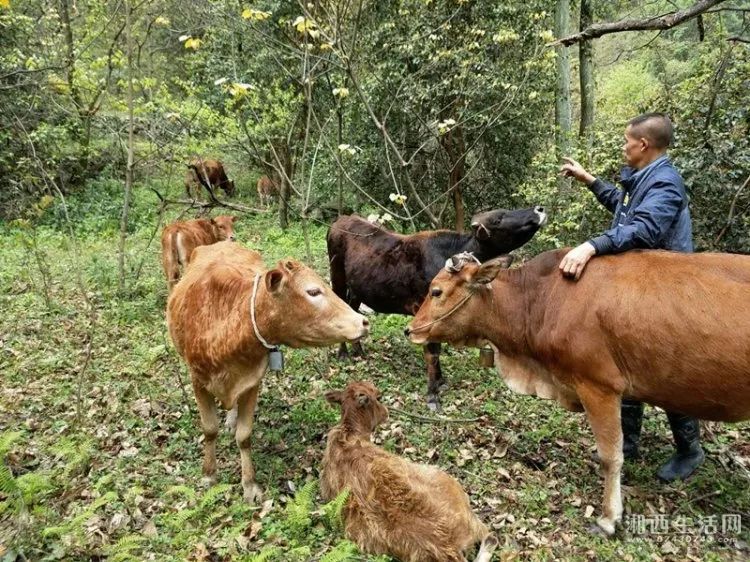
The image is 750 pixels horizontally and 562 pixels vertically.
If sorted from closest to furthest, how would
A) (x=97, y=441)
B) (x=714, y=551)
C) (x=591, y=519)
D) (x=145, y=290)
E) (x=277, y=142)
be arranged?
(x=714, y=551) < (x=591, y=519) < (x=97, y=441) < (x=145, y=290) < (x=277, y=142)

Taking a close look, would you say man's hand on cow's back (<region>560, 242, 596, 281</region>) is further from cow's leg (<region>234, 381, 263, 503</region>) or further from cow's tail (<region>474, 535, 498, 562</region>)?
cow's leg (<region>234, 381, 263, 503</region>)

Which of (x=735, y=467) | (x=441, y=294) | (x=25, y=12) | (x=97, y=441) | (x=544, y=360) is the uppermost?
(x=25, y=12)

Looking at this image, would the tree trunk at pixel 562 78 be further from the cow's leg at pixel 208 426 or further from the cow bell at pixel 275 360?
the cow's leg at pixel 208 426

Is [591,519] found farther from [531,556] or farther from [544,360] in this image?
[544,360]

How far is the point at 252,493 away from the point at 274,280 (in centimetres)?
191

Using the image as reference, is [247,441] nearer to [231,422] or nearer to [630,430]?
[231,422]

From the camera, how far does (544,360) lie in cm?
447

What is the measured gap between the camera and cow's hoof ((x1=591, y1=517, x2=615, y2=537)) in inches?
165

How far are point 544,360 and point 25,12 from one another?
19.2 meters

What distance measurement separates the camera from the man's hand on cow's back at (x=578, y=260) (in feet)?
13.8

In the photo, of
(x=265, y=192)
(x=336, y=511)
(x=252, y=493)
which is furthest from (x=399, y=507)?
(x=265, y=192)

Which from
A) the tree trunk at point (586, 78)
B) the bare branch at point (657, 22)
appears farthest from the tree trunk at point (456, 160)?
the bare branch at point (657, 22)

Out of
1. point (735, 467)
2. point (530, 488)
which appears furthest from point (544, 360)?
point (735, 467)

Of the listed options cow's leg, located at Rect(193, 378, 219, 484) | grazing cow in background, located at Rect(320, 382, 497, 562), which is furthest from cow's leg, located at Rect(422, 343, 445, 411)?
cow's leg, located at Rect(193, 378, 219, 484)
